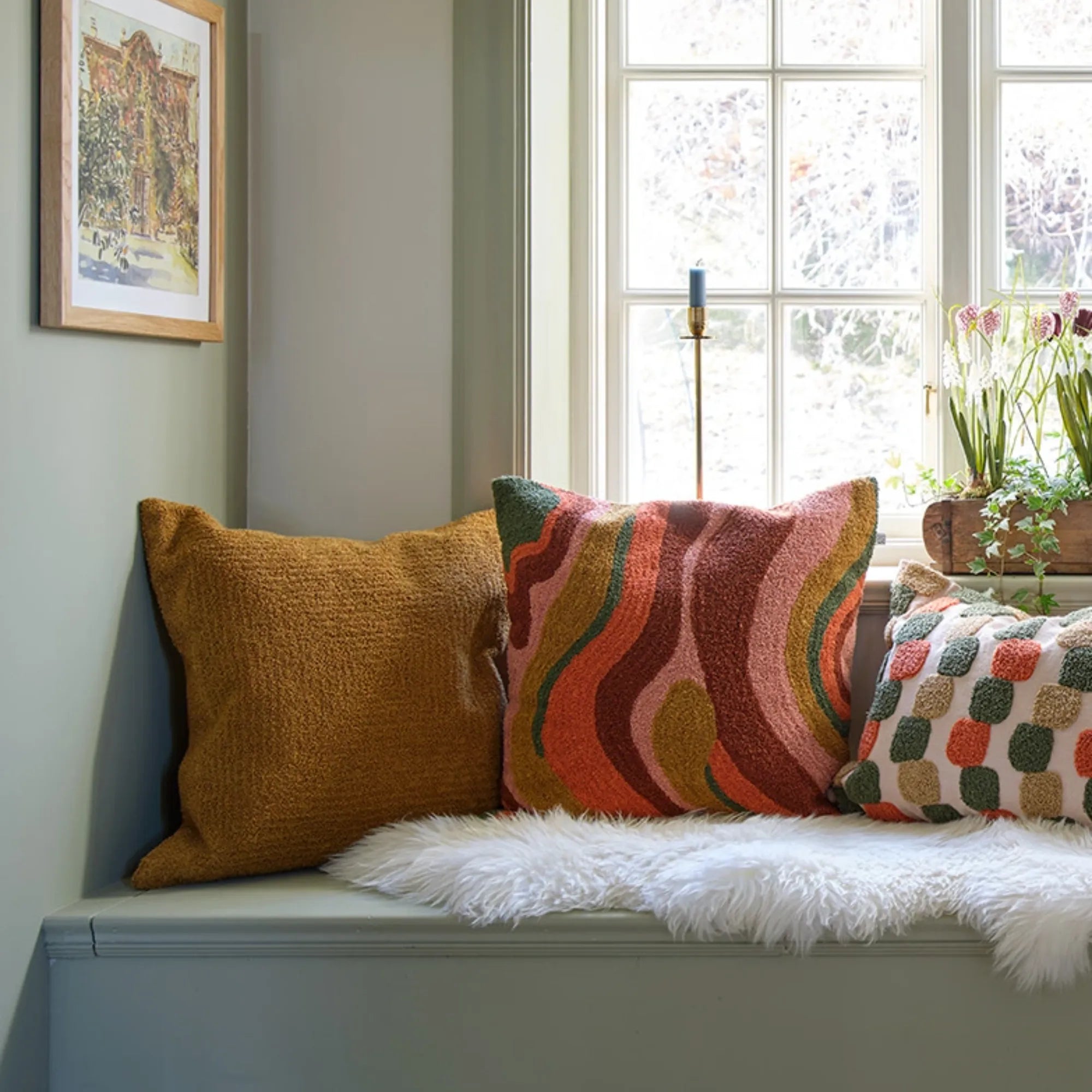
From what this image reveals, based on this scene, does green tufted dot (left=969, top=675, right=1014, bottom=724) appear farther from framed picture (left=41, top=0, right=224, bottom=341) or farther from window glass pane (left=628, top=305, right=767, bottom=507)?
framed picture (left=41, top=0, right=224, bottom=341)

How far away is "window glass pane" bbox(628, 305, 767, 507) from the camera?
2301mm

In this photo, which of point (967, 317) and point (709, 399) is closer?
point (967, 317)

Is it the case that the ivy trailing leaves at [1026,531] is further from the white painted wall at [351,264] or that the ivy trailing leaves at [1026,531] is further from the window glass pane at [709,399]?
the white painted wall at [351,264]

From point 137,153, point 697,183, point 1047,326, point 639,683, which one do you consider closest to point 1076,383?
point 1047,326

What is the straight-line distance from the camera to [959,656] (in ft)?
5.57

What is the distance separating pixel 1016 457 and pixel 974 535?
0.89 ft

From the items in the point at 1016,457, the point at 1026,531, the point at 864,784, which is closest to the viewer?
the point at 864,784

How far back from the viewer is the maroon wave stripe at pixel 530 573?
1810 millimetres

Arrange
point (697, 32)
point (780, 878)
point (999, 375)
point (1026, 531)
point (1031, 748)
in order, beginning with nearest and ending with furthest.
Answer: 1. point (780, 878)
2. point (1031, 748)
3. point (1026, 531)
4. point (999, 375)
5. point (697, 32)

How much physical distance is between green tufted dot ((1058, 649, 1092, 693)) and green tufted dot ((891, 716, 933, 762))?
185 millimetres

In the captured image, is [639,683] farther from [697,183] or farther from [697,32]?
[697,32]

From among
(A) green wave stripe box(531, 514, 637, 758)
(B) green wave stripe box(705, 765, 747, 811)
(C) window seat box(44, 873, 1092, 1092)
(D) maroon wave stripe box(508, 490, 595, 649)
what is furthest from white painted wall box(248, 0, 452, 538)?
(C) window seat box(44, 873, 1092, 1092)

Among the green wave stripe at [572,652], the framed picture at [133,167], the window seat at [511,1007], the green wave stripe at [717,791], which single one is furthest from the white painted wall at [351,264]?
the window seat at [511,1007]

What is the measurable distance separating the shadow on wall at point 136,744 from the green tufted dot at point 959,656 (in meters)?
1.10
